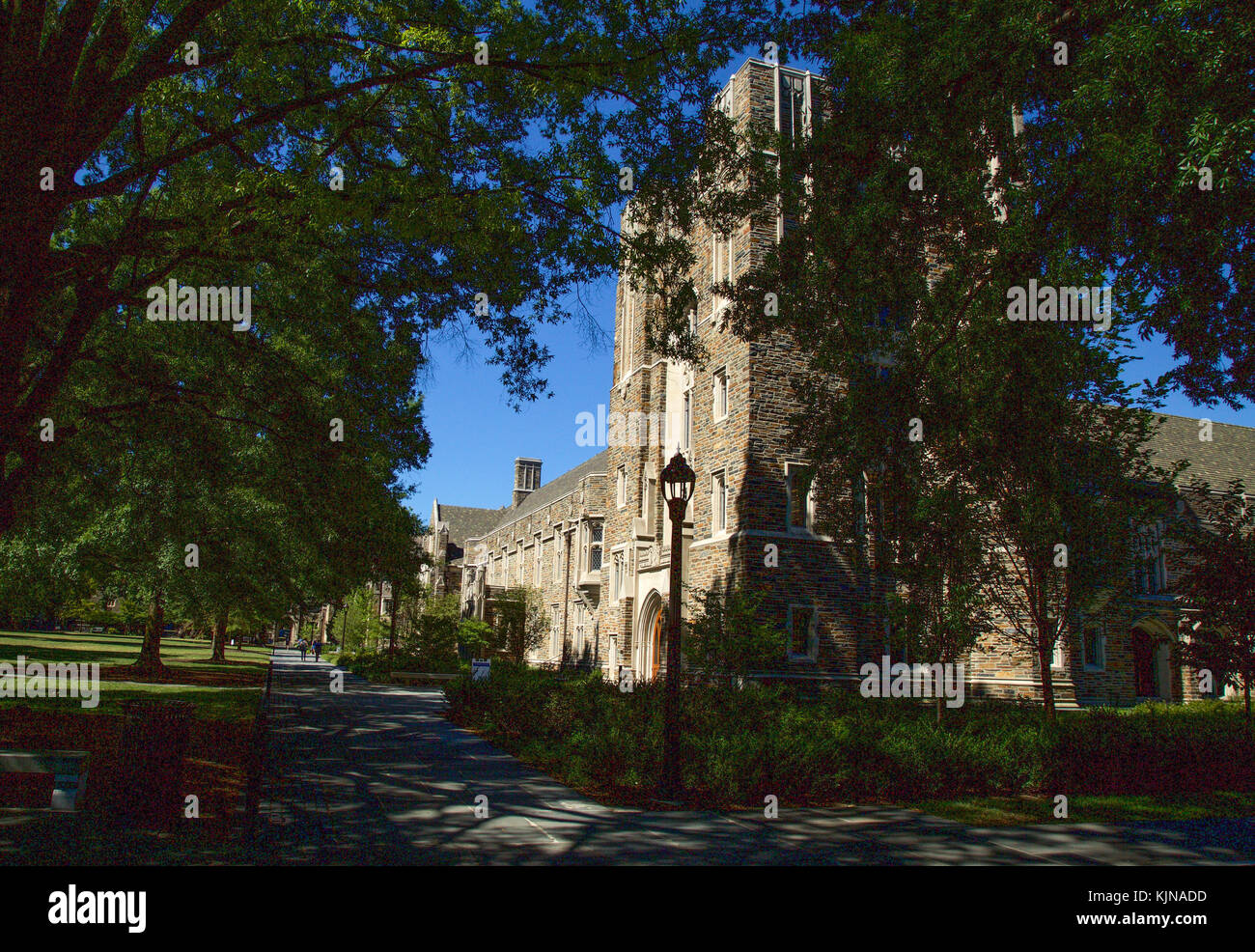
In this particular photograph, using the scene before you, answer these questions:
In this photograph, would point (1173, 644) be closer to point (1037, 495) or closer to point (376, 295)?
point (1037, 495)

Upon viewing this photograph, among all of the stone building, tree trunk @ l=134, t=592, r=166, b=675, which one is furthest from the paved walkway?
tree trunk @ l=134, t=592, r=166, b=675

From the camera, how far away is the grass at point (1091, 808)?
986 centimetres

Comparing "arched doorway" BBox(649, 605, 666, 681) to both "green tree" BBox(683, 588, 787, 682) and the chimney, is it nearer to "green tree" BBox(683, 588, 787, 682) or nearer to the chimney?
"green tree" BBox(683, 588, 787, 682)

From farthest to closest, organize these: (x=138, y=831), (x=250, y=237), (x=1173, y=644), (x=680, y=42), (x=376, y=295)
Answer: (x=1173, y=644) < (x=376, y=295) < (x=250, y=237) < (x=680, y=42) < (x=138, y=831)

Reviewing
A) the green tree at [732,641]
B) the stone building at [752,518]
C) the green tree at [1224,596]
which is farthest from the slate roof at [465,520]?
the green tree at [1224,596]

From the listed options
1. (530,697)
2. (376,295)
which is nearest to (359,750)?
(530,697)

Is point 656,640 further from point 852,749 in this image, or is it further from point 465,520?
point 465,520

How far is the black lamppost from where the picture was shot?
33.2 ft

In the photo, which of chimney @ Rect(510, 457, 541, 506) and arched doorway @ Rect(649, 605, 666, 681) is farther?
chimney @ Rect(510, 457, 541, 506)

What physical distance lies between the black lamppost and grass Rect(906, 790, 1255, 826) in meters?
3.15

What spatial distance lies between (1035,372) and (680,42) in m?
6.66

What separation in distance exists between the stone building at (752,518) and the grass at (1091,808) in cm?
258

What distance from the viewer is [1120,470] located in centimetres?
1223

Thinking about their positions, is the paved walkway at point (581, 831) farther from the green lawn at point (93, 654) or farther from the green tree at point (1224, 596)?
the green lawn at point (93, 654)
